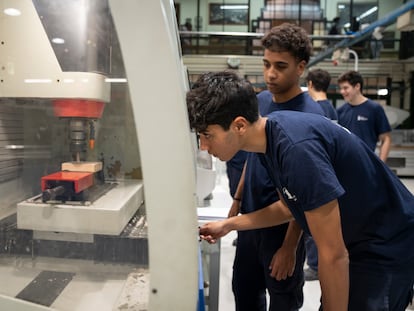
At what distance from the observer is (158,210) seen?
0.61m

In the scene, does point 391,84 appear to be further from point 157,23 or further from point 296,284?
point 157,23

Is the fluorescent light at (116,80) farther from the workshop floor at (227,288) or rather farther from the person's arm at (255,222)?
the workshop floor at (227,288)

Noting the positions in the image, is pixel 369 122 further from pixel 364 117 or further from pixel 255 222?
pixel 255 222

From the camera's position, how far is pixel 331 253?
0.84m

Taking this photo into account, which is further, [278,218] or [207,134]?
[278,218]

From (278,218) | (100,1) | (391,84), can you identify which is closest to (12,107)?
(100,1)

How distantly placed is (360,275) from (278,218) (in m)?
0.34

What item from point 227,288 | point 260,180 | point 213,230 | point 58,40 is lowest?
point 227,288

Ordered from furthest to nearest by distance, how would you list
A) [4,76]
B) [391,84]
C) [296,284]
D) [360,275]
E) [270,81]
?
[391,84] → [270,81] → [296,284] → [360,275] → [4,76]

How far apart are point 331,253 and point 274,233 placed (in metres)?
0.54

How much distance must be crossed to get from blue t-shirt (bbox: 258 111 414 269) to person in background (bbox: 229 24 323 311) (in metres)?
0.33

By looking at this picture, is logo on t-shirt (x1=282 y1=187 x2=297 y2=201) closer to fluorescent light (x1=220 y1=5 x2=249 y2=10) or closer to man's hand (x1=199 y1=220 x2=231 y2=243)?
man's hand (x1=199 y1=220 x2=231 y2=243)

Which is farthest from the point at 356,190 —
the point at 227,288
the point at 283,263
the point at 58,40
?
the point at 227,288

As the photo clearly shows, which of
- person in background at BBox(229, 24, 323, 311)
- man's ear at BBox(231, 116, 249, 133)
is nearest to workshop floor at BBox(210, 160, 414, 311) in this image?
person in background at BBox(229, 24, 323, 311)
